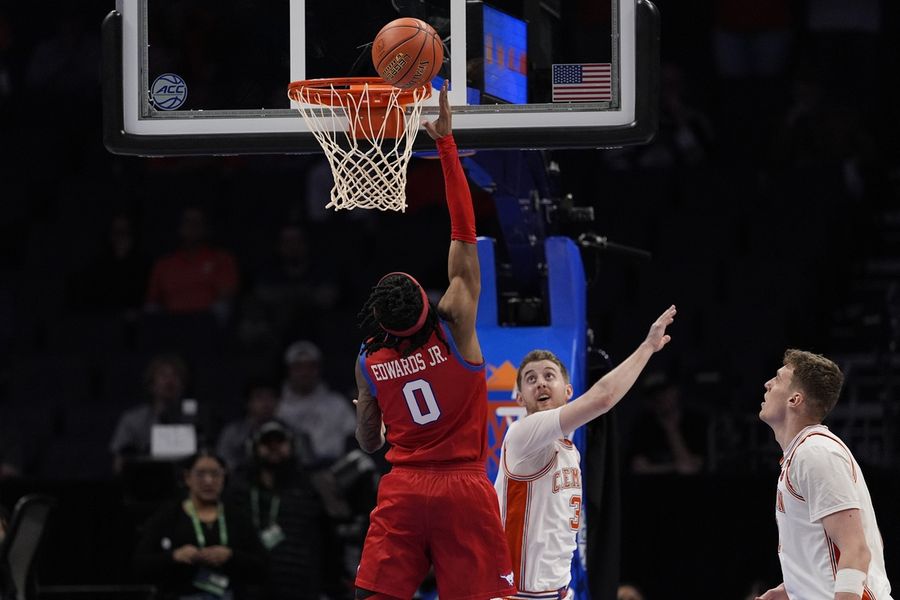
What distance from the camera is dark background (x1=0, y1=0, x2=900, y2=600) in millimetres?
10219

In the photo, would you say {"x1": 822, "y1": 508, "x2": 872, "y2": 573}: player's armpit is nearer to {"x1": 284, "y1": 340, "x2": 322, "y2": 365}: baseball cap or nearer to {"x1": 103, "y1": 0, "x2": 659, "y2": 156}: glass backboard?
{"x1": 103, "y1": 0, "x2": 659, "y2": 156}: glass backboard

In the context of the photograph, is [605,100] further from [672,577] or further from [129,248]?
[129,248]

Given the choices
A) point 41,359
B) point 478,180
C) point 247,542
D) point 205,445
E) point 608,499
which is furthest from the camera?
point 41,359

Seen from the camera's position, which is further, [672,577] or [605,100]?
[672,577]

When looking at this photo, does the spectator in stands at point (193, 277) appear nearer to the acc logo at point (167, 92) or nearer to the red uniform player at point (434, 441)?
the acc logo at point (167, 92)

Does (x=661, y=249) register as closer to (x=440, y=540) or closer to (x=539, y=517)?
(x=539, y=517)

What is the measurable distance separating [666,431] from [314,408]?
270cm

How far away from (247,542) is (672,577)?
2.87 metres

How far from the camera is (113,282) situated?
13.4m

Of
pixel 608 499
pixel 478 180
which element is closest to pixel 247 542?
pixel 608 499

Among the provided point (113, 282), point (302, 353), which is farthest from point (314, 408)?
point (113, 282)

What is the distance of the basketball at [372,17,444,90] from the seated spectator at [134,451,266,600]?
384 centimetres

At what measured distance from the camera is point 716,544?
32.9 feet

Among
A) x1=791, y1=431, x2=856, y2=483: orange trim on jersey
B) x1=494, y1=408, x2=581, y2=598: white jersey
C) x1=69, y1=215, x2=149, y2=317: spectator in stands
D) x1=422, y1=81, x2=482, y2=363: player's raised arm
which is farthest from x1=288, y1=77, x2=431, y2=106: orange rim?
x1=69, y1=215, x2=149, y2=317: spectator in stands
